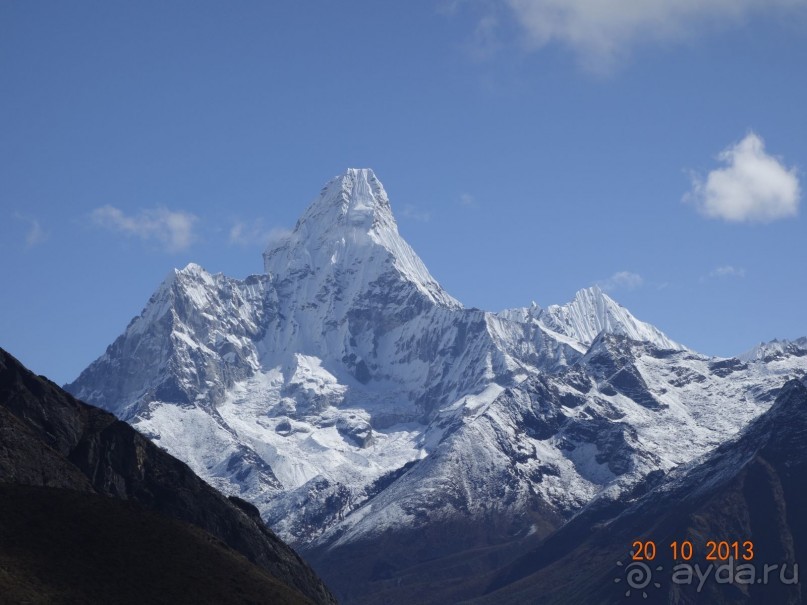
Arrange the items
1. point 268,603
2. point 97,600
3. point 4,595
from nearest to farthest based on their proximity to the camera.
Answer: point 4,595
point 97,600
point 268,603

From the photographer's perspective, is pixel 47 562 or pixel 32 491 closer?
pixel 47 562

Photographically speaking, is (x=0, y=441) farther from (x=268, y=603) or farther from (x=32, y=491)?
(x=268, y=603)

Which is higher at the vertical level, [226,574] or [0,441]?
[0,441]

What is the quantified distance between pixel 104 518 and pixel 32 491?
32.6ft

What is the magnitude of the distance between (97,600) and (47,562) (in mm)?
8492

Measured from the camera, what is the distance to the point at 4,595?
525ft

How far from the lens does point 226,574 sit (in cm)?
19400

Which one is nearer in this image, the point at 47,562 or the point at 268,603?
the point at 47,562

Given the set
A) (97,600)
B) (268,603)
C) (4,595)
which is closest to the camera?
(4,595)

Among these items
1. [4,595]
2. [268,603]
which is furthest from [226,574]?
[4,595]

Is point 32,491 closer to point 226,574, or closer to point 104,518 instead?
point 104,518

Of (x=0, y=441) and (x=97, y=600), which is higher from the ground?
(x=0, y=441)

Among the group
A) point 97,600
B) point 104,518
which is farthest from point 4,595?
point 104,518

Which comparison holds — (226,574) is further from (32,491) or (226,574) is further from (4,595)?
(4,595)
